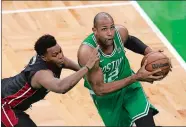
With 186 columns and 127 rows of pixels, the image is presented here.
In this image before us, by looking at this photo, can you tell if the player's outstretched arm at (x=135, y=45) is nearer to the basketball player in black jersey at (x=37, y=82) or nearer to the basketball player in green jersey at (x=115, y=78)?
the basketball player in green jersey at (x=115, y=78)

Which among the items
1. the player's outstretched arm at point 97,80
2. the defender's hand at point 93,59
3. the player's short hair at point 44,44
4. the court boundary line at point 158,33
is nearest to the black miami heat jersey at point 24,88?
the player's short hair at point 44,44

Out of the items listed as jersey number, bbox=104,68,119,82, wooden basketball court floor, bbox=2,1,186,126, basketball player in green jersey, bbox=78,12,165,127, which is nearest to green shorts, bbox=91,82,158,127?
basketball player in green jersey, bbox=78,12,165,127

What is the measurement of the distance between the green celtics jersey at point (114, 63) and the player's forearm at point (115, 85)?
23cm

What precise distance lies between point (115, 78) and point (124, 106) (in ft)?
1.03

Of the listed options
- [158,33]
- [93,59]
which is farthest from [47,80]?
[158,33]

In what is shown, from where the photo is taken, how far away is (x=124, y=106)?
5.19 meters

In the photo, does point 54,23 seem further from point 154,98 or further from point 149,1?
point 154,98

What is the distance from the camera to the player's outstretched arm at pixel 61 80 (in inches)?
178

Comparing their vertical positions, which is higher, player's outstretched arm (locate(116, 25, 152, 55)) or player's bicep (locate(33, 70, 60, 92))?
player's bicep (locate(33, 70, 60, 92))

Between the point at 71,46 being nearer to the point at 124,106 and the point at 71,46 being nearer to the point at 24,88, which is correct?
the point at 124,106

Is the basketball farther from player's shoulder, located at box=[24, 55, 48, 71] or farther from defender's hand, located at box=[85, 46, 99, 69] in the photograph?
player's shoulder, located at box=[24, 55, 48, 71]

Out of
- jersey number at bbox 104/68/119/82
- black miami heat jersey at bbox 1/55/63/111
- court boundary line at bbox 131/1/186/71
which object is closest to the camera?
black miami heat jersey at bbox 1/55/63/111

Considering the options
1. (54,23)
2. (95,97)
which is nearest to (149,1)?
(54,23)

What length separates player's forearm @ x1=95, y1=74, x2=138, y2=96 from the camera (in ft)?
15.3
